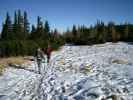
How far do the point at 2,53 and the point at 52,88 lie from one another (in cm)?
2377

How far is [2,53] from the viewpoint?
108 feet

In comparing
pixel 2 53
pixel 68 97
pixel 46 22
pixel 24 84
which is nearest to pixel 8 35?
pixel 46 22

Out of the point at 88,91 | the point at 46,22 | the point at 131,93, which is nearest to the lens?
the point at 131,93

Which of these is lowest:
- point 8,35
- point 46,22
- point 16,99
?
point 16,99

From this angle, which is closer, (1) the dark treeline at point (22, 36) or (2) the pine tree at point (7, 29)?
(1) the dark treeline at point (22, 36)

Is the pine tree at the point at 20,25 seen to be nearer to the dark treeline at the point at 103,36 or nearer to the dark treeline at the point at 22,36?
the dark treeline at the point at 22,36

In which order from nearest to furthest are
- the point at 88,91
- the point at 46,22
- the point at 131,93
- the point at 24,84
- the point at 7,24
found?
the point at 131,93, the point at 88,91, the point at 24,84, the point at 7,24, the point at 46,22

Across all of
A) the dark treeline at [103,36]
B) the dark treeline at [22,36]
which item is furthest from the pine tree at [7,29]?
the dark treeline at [103,36]

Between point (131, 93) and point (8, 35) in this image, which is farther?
point (8, 35)

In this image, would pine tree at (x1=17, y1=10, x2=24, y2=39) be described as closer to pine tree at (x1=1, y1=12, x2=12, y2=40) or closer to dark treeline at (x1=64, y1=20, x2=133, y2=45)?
pine tree at (x1=1, y1=12, x2=12, y2=40)

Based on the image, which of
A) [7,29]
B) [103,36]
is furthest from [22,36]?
[103,36]

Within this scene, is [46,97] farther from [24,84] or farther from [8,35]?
[8,35]

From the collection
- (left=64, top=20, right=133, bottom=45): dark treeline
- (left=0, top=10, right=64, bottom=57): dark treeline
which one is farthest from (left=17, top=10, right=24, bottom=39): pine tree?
(left=64, top=20, right=133, bottom=45): dark treeline

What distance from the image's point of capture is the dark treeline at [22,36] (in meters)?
32.8
